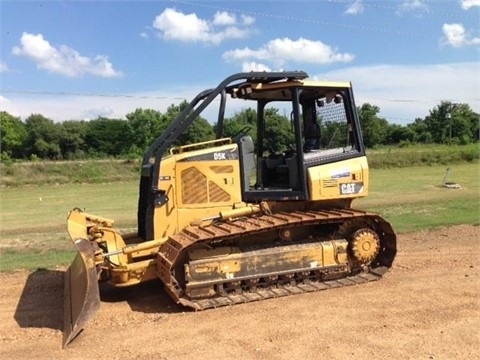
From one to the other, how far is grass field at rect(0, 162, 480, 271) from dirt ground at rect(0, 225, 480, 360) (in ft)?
11.1

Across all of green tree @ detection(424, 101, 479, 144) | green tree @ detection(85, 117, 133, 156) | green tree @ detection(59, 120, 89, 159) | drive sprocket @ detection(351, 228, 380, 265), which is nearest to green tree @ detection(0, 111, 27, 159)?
green tree @ detection(59, 120, 89, 159)

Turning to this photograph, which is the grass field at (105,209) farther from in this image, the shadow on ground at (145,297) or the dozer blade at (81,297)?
the dozer blade at (81,297)

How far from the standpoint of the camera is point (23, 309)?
732cm

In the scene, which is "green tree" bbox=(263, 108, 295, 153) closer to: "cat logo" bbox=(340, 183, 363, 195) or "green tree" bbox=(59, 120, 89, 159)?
"cat logo" bbox=(340, 183, 363, 195)

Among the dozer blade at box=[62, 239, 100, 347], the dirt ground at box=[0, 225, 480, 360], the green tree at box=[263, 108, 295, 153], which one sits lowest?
the dirt ground at box=[0, 225, 480, 360]

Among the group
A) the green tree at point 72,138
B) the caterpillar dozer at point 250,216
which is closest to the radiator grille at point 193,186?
the caterpillar dozer at point 250,216

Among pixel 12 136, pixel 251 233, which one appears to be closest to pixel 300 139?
pixel 251 233

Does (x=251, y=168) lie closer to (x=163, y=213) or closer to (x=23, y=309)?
(x=163, y=213)

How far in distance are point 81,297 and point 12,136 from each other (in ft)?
231

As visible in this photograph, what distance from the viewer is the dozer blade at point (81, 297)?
236 inches

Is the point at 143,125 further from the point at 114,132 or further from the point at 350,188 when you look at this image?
the point at 350,188

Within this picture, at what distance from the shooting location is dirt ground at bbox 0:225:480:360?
5.60 metres

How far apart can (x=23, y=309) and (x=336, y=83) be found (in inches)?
218

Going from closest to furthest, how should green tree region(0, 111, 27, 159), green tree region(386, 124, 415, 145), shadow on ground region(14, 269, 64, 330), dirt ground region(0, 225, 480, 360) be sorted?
dirt ground region(0, 225, 480, 360) → shadow on ground region(14, 269, 64, 330) → green tree region(386, 124, 415, 145) → green tree region(0, 111, 27, 159)
